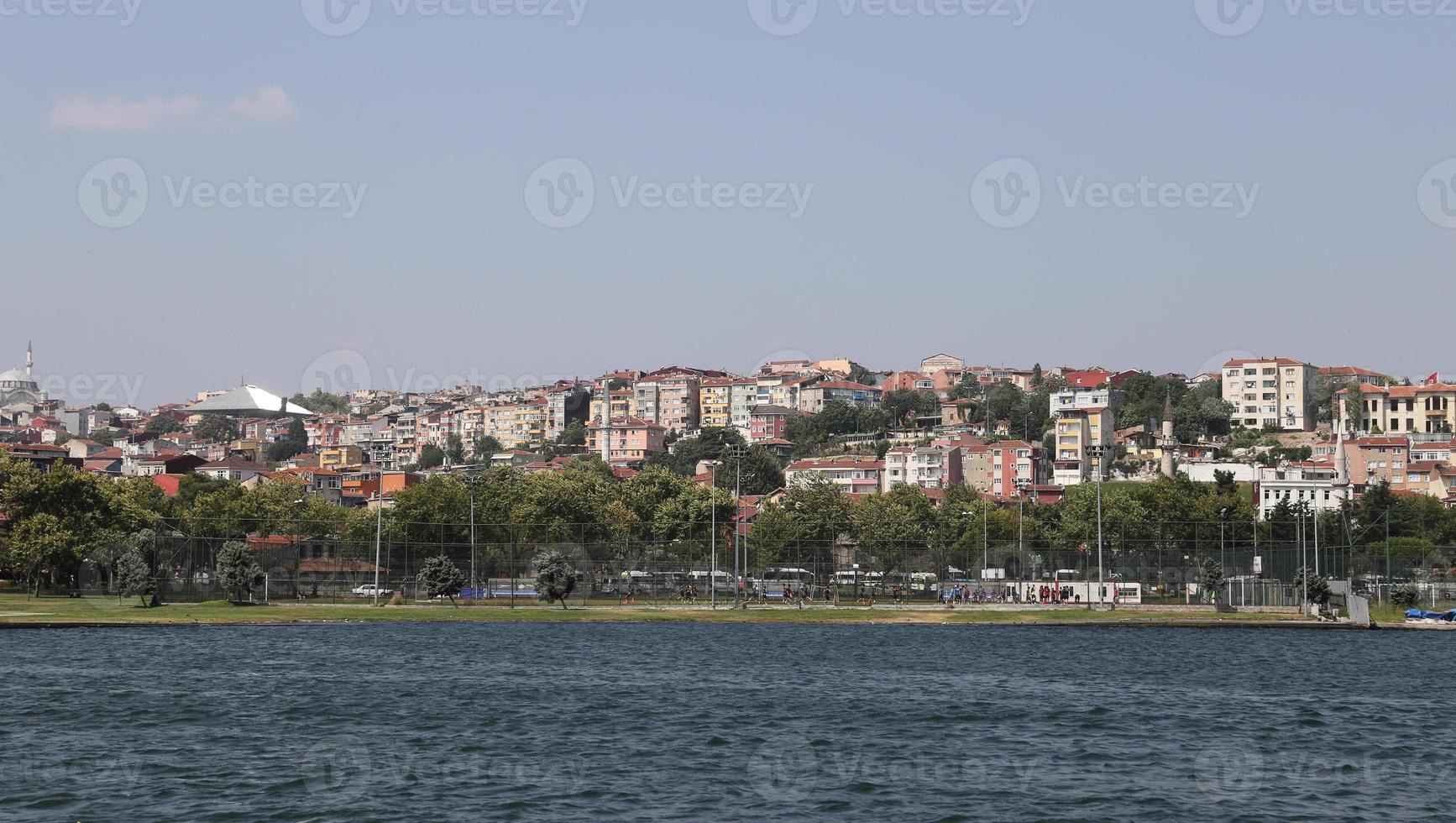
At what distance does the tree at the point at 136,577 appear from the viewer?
72.2 m

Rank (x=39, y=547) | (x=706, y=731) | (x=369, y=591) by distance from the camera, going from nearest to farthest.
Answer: (x=706, y=731), (x=39, y=547), (x=369, y=591)

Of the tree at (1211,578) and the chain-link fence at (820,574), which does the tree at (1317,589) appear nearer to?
the chain-link fence at (820,574)

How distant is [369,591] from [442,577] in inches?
258

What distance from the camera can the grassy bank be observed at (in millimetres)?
66312

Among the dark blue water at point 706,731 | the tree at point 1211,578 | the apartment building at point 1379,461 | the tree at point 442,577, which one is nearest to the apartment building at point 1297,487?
the apartment building at point 1379,461

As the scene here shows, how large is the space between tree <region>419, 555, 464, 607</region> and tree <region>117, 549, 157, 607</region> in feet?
44.7

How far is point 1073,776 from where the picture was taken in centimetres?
2984

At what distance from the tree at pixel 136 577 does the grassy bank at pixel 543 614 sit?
81 cm

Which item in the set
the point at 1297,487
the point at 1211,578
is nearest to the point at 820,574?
the point at 1211,578

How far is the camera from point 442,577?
80812mm

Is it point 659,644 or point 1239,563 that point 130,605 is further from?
point 1239,563

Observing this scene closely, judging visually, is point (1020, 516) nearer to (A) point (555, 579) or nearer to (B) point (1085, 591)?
(B) point (1085, 591)

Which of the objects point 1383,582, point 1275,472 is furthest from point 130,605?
point 1275,472

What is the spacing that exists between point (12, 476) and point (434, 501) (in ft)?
109
